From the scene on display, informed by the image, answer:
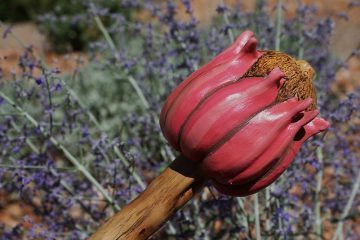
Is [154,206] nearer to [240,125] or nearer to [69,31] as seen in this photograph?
[240,125]

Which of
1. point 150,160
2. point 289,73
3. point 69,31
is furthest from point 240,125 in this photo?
point 69,31

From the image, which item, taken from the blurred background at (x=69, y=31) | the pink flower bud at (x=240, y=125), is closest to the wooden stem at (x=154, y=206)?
the pink flower bud at (x=240, y=125)

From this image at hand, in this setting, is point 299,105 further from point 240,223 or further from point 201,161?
point 240,223

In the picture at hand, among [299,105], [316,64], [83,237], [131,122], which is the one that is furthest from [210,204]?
[316,64]

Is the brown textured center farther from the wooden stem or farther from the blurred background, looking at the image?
the blurred background

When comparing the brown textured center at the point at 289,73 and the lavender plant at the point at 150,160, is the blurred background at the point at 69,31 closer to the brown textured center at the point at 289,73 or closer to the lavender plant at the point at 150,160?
the lavender plant at the point at 150,160

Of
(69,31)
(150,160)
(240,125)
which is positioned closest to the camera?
(240,125)
